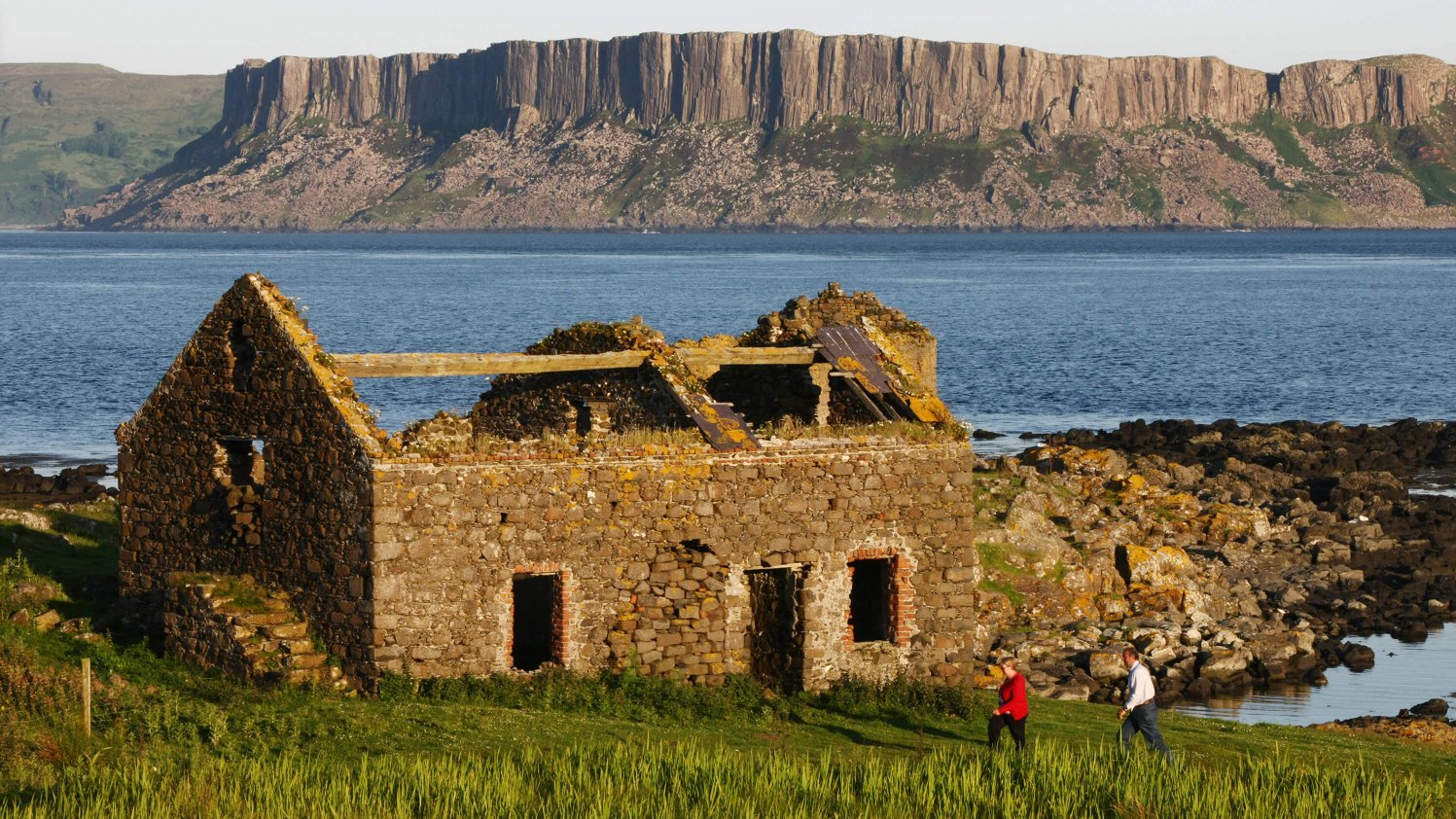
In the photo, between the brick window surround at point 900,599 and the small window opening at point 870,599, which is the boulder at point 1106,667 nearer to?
the small window opening at point 870,599

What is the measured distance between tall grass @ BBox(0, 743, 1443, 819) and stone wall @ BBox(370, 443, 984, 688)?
9.19 ft

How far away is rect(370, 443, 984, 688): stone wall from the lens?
68.8 feet

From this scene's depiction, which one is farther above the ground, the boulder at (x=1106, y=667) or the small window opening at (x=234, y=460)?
the small window opening at (x=234, y=460)

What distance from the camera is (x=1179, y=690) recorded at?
29922 millimetres

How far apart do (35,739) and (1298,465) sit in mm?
43225

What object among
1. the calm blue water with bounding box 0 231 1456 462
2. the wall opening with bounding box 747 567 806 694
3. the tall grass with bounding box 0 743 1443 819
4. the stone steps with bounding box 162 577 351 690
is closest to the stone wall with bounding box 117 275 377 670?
the stone steps with bounding box 162 577 351 690

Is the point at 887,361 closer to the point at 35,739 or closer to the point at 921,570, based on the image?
the point at 921,570

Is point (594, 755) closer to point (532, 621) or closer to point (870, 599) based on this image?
point (532, 621)

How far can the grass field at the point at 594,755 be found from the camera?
1680 centimetres

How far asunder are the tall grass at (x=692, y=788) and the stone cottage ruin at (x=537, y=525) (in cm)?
308

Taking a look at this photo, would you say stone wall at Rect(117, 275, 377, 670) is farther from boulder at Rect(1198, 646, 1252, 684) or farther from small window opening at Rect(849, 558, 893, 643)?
boulder at Rect(1198, 646, 1252, 684)

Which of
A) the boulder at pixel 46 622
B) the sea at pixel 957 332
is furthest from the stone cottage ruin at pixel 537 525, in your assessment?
the sea at pixel 957 332

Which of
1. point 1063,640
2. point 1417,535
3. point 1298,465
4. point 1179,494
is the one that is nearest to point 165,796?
point 1063,640

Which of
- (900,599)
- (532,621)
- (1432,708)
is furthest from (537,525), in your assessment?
(1432,708)
